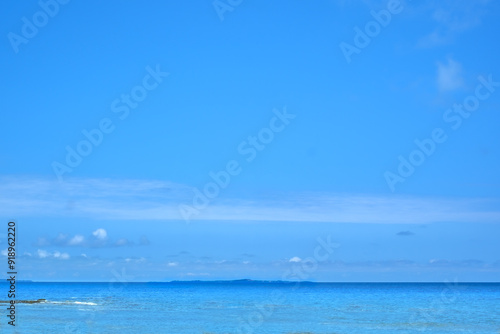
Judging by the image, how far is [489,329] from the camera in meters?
46.1

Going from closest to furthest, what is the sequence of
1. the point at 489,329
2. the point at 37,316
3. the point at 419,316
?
the point at 489,329, the point at 37,316, the point at 419,316

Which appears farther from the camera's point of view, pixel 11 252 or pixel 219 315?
pixel 219 315

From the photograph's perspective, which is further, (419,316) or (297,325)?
(419,316)

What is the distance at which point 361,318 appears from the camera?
5422 centimetres

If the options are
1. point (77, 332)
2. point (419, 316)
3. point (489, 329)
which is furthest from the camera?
point (419, 316)

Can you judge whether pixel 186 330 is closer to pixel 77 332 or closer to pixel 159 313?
pixel 77 332

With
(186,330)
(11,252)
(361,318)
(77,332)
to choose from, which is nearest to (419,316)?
(361,318)

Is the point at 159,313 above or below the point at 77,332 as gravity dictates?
above

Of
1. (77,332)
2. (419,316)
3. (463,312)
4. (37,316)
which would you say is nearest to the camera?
(77,332)

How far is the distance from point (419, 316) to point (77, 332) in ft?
102

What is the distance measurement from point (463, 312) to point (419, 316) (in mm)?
7436

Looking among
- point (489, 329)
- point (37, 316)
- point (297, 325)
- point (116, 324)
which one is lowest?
point (489, 329)

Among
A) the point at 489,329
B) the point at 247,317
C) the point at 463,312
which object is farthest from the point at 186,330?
the point at 463,312

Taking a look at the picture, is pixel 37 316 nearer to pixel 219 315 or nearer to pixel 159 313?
pixel 159 313
